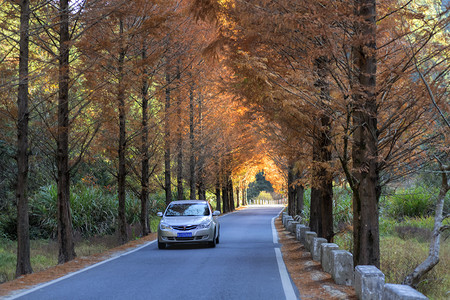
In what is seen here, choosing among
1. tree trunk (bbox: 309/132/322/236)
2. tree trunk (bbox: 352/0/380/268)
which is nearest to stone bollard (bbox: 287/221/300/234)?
tree trunk (bbox: 309/132/322/236)

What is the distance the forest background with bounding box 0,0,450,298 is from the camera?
8953 millimetres

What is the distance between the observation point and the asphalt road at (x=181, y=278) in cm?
823

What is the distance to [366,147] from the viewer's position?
30.6ft

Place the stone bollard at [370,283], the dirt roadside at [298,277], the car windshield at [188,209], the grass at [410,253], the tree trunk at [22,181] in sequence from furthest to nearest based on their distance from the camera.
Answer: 1. the car windshield at [188,209]
2. the tree trunk at [22,181]
3. the grass at [410,253]
4. the dirt roadside at [298,277]
5. the stone bollard at [370,283]

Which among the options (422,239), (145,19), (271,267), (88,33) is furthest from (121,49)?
(422,239)

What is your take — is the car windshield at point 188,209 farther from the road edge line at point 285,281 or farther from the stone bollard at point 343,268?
the stone bollard at point 343,268

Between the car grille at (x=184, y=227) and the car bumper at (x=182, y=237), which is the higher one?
the car grille at (x=184, y=227)

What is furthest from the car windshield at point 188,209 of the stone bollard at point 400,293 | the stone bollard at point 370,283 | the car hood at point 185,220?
the stone bollard at point 400,293

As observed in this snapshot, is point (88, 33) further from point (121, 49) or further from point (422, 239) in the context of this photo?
point (422, 239)

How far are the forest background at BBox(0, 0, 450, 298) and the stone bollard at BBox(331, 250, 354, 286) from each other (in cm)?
30

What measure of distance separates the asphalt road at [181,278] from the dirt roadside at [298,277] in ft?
0.85

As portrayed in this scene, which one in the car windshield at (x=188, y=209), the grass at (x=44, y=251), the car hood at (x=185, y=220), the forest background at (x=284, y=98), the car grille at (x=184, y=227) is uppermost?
the forest background at (x=284, y=98)

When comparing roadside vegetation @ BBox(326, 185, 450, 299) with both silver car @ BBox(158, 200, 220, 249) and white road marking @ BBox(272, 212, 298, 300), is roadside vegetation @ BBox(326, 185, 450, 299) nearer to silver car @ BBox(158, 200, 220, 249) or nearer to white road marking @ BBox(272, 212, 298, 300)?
white road marking @ BBox(272, 212, 298, 300)

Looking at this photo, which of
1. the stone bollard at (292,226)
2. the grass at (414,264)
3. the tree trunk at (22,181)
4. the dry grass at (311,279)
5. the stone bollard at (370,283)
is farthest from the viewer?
the stone bollard at (292,226)
